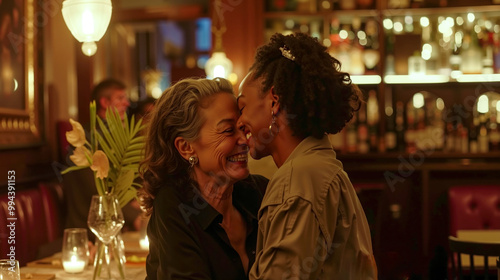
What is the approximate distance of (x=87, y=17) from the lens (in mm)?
2305

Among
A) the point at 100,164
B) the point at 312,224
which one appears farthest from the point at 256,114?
the point at 100,164

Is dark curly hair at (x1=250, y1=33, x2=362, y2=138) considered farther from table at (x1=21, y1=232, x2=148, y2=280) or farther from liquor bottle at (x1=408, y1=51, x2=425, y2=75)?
liquor bottle at (x1=408, y1=51, x2=425, y2=75)

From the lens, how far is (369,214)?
13.1 ft

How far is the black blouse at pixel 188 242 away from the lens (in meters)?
1.61

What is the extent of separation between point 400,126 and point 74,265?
331 centimetres

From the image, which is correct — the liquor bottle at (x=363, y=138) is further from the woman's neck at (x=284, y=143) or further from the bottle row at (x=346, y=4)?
the woman's neck at (x=284, y=143)

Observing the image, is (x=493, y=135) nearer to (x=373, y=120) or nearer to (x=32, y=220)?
(x=373, y=120)

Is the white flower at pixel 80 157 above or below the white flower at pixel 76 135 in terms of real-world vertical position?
below

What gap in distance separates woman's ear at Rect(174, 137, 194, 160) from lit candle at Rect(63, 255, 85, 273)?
0.72m

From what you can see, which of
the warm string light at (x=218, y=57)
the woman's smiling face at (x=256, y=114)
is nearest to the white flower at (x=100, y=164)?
the woman's smiling face at (x=256, y=114)

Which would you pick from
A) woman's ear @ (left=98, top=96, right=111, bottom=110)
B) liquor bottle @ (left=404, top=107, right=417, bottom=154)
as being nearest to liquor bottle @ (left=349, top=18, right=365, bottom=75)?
liquor bottle @ (left=404, top=107, right=417, bottom=154)

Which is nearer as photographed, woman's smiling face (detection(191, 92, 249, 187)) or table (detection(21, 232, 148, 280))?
woman's smiling face (detection(191, 92, 249, 187))

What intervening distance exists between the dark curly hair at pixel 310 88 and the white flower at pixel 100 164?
0.88m

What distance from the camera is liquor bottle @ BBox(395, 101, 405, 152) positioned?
492cm
